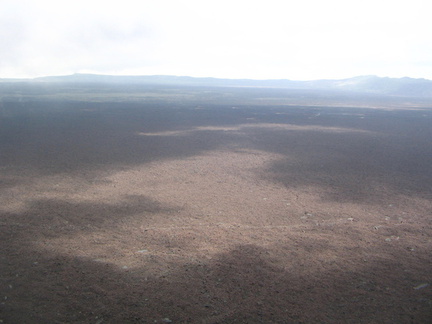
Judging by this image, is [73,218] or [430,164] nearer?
[73,218]

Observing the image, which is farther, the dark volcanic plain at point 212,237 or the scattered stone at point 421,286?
the scattered stone at point 421,286

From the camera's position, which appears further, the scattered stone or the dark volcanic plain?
the scattered stone

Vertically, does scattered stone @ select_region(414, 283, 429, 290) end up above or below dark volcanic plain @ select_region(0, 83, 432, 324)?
below

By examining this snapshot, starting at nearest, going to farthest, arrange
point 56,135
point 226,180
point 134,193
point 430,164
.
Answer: point 134,193, point 226,180, point 430,164, point 56,135

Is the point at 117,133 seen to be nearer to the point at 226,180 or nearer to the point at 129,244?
the point at 226,180

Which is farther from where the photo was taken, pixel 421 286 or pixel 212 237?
pixel 212 237

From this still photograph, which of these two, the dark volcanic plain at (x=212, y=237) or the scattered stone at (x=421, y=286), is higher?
the dark volcanic plain at (x=212, y=237)

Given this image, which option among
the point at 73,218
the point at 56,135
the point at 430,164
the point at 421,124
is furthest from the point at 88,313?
the point at 421,124

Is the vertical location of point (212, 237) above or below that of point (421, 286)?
above
